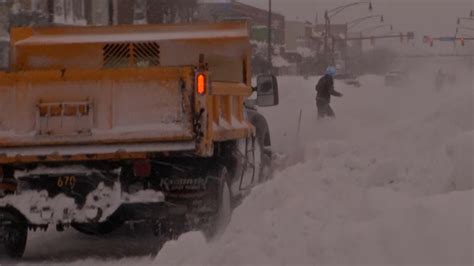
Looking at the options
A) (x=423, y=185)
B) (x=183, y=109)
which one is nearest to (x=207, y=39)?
(x=183, y=109)

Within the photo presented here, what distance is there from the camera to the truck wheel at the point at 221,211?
9.34 metres

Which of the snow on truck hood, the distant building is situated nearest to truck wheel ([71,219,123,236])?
the snow on truck hood

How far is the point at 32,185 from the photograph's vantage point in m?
9.11

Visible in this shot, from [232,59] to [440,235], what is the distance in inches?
235

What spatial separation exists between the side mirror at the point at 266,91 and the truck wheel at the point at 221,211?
3.08 meters

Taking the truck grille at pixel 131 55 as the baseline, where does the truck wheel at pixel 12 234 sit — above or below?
below

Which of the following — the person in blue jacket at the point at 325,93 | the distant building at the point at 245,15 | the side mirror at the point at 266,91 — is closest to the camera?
the side mirror at the point at 266,91

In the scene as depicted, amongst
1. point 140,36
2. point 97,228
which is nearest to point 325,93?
point 140,36

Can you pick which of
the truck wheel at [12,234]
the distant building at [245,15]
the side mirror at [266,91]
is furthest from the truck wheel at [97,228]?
the distant building at [245,15]

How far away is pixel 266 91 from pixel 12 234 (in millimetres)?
4797

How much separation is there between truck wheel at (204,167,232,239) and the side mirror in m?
3.08

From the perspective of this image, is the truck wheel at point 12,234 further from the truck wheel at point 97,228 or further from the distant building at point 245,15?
the distant building at point 245,15

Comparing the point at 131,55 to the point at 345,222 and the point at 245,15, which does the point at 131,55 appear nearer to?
the point at 345,222

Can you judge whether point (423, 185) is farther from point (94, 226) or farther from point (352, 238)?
point (94, 226)
